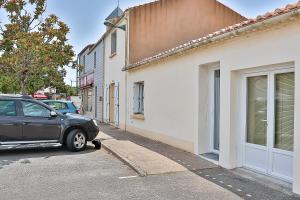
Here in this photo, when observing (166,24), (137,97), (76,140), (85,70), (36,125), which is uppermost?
(166,24)

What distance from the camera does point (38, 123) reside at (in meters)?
9.83

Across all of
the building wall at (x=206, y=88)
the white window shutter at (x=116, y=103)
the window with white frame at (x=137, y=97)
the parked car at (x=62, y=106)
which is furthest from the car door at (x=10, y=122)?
the white window shutter at (x=116, y=103)

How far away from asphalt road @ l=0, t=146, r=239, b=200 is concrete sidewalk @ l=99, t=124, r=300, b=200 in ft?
0.84

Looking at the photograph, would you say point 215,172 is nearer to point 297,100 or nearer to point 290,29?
point 297,100

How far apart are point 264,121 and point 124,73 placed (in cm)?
986

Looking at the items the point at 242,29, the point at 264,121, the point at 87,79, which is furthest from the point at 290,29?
the point at 87,79

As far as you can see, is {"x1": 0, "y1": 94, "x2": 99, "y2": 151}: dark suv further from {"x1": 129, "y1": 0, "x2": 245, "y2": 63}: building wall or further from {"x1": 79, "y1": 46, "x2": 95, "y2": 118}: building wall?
{"x1": 79, "y1": 46, "x2": 95, "y2": 118}: building wall

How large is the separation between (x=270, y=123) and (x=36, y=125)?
6.28m

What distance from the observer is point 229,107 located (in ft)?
24.8

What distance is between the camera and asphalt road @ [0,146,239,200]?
5.77 metres

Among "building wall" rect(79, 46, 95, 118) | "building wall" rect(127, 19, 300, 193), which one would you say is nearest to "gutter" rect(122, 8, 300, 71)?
"building wall" rect(127, 19, 300, 193)

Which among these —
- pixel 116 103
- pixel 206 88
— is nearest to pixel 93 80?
pixel 116 103

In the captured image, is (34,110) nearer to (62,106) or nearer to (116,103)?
(62,106)

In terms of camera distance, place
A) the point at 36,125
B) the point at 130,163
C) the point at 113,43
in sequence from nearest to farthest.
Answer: the point at 130,163 → the point at 36,125 → the point at 113,43
